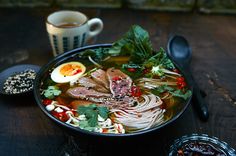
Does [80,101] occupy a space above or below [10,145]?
above

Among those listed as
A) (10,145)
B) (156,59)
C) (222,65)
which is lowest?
(10,145)

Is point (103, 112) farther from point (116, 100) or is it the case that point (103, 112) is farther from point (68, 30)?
point (68, 30)

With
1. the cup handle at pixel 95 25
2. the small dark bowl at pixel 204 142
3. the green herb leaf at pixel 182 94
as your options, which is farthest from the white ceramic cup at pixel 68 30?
the small dark bowl at pixel 204 142

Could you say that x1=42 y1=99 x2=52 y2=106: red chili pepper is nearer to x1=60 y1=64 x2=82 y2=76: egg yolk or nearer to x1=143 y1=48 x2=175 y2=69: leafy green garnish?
x1=60 y1=64 x2=82 y2=76: egg yolk

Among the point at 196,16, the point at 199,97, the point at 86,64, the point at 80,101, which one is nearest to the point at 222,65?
the point at 199,97

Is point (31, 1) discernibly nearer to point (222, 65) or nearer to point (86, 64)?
point (86, 64)

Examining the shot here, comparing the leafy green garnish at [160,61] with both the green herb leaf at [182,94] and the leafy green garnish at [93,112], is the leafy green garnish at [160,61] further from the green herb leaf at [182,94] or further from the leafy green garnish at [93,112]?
the leafy green garnish at [93,112]
